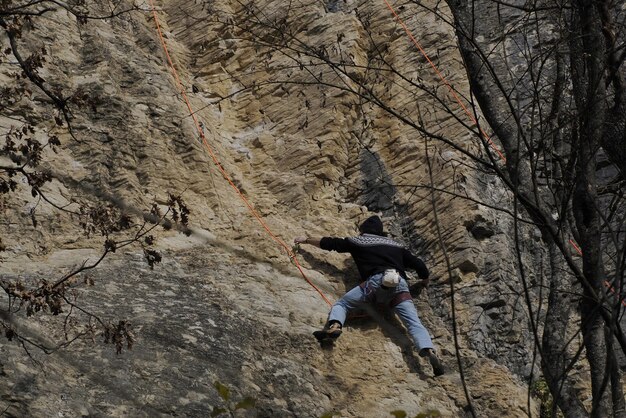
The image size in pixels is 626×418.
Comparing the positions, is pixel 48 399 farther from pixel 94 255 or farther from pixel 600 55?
pixel 600 55

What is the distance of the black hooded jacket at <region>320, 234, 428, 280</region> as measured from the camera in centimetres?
952

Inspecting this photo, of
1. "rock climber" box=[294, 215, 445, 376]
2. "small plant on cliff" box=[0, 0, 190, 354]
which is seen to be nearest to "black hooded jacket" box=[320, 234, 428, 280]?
"rock climber" box=[294, 215, 445, 376]

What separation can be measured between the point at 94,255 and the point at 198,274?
0.91m

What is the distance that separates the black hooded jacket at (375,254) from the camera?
9523 millimetres

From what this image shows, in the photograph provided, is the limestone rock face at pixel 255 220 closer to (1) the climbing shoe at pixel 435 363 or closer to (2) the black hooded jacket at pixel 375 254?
(1) the climbing shoe at pixel 435 363

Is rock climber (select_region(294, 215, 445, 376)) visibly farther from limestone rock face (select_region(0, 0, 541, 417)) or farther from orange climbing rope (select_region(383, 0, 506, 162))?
orange climbing rope (select_region(383, 0, 506, 162))

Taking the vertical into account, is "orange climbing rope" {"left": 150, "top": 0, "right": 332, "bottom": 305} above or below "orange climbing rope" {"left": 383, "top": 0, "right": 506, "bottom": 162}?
below

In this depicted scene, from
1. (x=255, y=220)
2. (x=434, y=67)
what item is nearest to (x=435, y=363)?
(x=255, y=220)

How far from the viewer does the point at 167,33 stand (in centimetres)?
1334

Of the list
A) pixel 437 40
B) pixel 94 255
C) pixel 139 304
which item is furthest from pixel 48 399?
pixel 437 40

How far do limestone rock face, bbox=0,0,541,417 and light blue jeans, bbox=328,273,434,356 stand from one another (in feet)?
0.66

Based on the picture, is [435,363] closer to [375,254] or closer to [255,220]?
[375,254]

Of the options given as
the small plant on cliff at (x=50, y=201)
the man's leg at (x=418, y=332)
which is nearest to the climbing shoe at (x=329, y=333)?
the man's leg at (x=418, y=332)

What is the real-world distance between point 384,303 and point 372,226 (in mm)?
886
